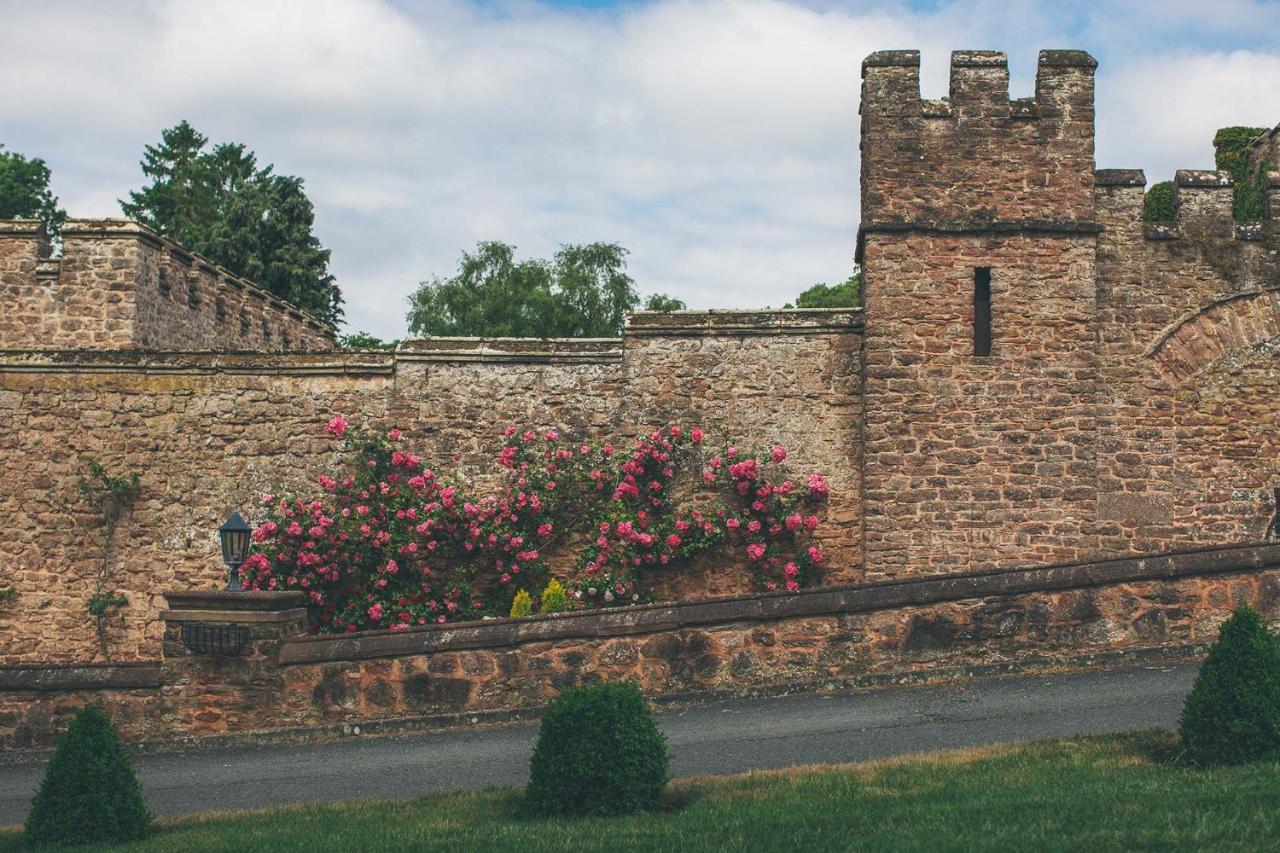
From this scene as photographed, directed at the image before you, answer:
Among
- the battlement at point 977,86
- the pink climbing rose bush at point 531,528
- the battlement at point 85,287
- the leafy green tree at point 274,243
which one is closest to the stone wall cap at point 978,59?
the battlement at point 977,86

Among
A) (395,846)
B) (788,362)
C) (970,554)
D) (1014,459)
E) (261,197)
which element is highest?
(261,197)

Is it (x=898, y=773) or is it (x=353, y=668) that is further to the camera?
(x=353, y=668)

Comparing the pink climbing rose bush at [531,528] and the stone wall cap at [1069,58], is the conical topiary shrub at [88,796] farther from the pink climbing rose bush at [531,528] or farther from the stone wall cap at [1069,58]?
the stone wall cap at [1069,58]

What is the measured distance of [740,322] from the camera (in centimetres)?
1596

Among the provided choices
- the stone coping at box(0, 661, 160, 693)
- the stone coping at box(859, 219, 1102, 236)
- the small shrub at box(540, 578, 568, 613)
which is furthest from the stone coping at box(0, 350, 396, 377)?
the stone coping at box(859, 219, 1102, 236)

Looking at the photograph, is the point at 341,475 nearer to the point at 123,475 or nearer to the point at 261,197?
the point at 123,475

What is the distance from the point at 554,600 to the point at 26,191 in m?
27.7

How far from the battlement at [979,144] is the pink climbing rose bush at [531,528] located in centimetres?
314

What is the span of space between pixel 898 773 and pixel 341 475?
9316 mm

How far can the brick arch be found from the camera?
15.3 m

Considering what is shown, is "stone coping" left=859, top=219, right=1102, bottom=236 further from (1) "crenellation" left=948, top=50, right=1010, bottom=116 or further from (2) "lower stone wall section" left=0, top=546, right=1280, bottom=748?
(2) "lower stone wall section" left=0, top=546, right=1280, bottom=748

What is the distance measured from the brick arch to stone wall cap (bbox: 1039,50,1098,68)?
2.85m

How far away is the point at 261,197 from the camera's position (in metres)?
34.4

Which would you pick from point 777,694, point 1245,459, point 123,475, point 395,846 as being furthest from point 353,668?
point 1245,459
